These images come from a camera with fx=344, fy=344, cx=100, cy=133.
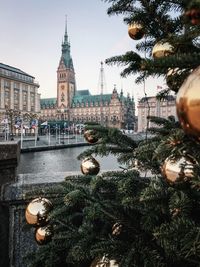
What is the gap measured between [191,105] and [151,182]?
0.92 metres

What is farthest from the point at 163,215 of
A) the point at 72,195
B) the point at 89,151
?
the point at 89,151

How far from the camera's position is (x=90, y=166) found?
6.89 feet

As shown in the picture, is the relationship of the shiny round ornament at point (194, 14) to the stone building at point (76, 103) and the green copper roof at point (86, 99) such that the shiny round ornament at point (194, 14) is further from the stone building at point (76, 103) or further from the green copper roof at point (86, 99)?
the green copper roof at point (86, 99)

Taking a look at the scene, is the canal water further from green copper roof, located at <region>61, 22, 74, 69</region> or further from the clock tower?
green copper roof, located at <region>61, 22, 74, 69</region>

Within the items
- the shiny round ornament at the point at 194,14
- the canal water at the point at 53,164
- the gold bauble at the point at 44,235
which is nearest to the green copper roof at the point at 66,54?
the canal water at the point at 53,164

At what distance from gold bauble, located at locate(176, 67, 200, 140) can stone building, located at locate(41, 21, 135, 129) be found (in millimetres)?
114931

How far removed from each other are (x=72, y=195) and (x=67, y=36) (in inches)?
4990

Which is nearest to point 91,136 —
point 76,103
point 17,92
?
point 17,92

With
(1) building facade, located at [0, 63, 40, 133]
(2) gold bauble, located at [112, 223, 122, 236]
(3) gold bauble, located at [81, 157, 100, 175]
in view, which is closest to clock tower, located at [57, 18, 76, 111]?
(1) building facade, located at [0, 63, 40, 133]

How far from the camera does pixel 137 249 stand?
4.73 ft

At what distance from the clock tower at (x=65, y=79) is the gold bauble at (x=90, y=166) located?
12061 cm

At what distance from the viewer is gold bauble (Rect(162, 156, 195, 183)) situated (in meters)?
1.13

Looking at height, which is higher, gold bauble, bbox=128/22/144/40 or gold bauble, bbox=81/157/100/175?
gold bauble, bbox=128/22/144/40

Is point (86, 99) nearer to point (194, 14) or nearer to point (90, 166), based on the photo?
point (90, 166)
